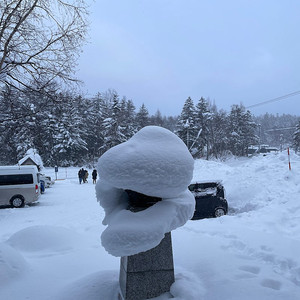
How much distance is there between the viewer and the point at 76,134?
46656 millimetres

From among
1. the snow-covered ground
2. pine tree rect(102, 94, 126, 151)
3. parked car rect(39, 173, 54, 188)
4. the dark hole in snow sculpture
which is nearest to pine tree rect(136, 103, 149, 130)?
→ pine tree rect(102, 94, 126, 151)

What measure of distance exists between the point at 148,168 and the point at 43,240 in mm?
4714

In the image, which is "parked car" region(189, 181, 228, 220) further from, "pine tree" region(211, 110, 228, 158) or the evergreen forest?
"pine tree" region(211, 110, 228, 158)

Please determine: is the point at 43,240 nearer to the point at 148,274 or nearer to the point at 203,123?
the point at 148,274

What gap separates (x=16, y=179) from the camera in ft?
50.9

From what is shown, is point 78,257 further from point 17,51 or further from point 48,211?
point 48,211

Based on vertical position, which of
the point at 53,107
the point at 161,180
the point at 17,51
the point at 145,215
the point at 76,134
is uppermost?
the point at 76,134

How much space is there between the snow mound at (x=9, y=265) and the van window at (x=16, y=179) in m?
10.9

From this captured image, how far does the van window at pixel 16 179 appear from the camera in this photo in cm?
1533

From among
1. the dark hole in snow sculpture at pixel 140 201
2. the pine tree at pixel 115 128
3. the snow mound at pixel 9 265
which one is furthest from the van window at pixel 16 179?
the pine tree at pixel 115 128

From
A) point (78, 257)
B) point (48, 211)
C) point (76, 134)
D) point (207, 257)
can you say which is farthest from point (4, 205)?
point (76, 134)

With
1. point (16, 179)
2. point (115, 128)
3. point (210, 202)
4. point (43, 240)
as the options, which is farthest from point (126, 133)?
point (43, 240)

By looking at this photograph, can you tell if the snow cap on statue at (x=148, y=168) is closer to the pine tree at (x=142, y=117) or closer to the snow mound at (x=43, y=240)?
the snow mound at (x=43, y=240)

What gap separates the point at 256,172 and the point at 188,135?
24.5 metres
